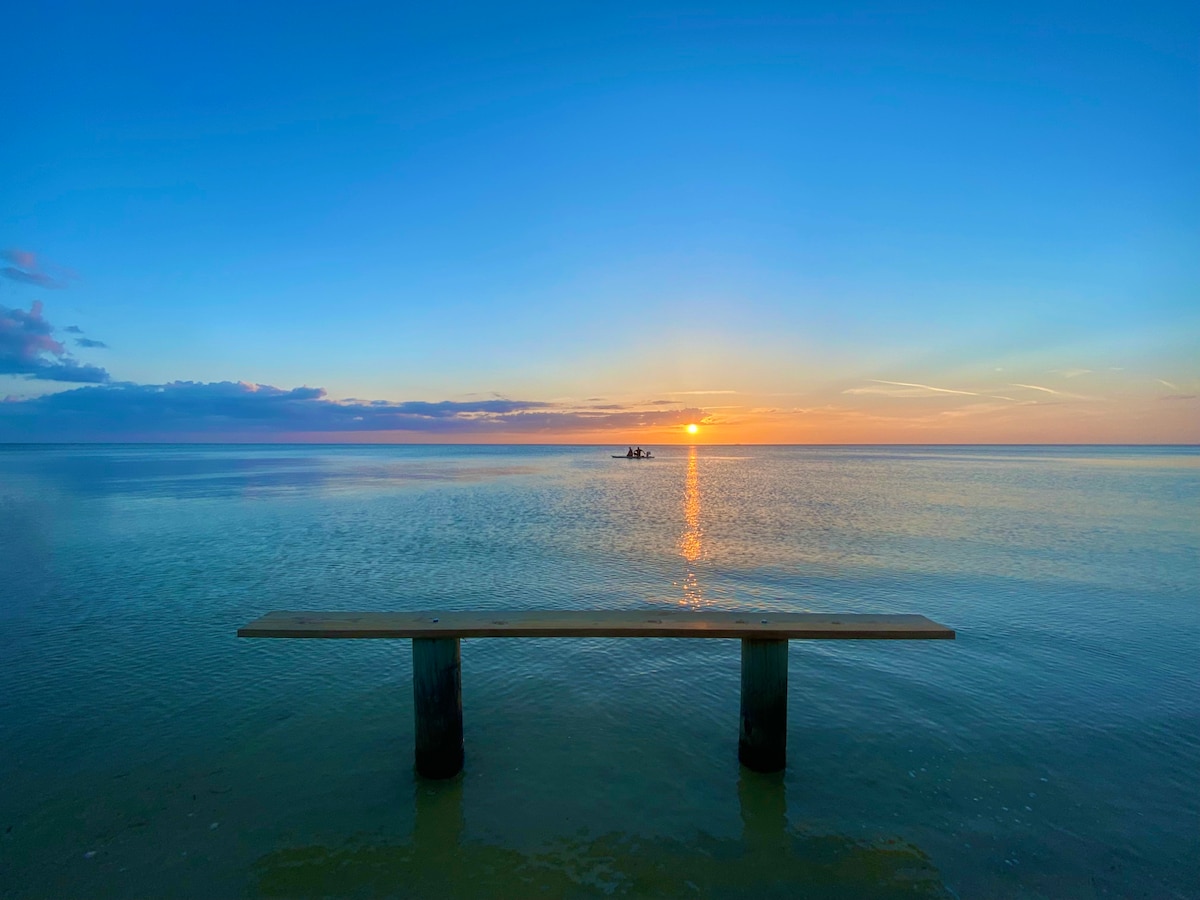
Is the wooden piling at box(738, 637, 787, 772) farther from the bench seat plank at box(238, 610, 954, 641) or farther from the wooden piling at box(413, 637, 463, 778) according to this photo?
the wooden piling at box(413, 637, 463, 778)

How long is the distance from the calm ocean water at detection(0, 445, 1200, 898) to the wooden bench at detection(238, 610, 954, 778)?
0.39 metres

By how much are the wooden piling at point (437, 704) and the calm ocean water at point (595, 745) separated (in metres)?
0.27

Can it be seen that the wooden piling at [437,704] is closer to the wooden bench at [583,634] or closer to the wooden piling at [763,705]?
the wooden bench at [583,634]

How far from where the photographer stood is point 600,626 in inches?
203

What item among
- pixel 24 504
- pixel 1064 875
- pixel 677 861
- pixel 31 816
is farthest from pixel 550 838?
pixel 24 504

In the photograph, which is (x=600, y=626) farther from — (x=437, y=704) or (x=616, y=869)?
(x=616, y=869)

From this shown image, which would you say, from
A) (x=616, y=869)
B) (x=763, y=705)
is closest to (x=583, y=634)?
(x=616, y=869)

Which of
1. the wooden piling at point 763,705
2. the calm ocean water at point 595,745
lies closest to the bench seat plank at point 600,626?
the wooden piling at point 763,705

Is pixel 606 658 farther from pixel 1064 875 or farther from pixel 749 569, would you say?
pixel 749 569

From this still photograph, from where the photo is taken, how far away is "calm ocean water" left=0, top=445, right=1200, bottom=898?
14.1ft

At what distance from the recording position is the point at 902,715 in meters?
6.67

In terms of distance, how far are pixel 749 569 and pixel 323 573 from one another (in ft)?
34.3

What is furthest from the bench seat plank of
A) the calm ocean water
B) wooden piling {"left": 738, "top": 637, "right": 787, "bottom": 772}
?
the calm ocean water

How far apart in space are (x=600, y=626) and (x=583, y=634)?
189 mm
